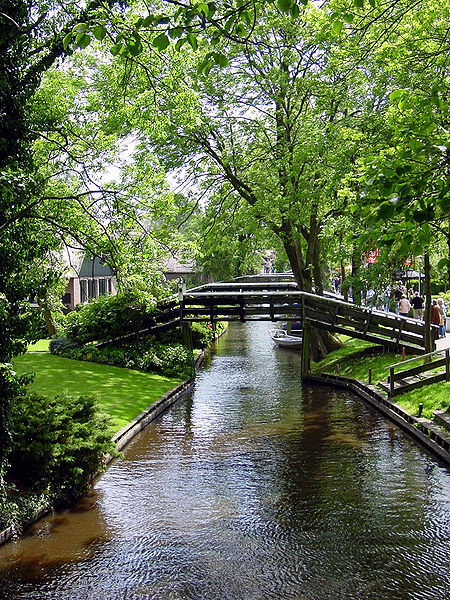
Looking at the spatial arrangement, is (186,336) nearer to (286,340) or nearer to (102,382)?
(102,382)

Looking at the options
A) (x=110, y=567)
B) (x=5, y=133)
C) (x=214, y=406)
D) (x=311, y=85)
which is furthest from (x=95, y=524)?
(x=311, y=85)

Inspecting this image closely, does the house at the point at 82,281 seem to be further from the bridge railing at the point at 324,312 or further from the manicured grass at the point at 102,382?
A: the manicured grass at the point at 102,382

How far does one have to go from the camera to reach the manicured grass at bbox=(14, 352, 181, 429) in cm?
1983

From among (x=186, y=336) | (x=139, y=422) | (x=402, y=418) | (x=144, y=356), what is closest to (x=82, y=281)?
(x=186, y=336)

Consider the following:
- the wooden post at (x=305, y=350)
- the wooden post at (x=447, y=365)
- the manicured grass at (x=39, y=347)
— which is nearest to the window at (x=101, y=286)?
the manicured grass at (x=39, y=347)

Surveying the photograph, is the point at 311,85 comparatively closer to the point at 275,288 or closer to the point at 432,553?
the point at 275,288

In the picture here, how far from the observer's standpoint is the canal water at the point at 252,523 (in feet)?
30.5

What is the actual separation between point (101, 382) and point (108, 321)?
5318 mm

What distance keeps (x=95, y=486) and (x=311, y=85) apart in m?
17.7

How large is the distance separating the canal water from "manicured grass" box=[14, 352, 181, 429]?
1557 millimetres

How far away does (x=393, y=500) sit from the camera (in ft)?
41.1

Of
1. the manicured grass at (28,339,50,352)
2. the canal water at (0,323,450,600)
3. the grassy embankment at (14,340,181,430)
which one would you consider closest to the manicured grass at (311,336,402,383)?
the canal water at (0,323,450,600)

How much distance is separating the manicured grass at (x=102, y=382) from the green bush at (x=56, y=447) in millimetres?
4396

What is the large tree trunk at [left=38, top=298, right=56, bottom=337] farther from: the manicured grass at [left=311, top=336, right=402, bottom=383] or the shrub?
the manicured grass at [left=311, top=336, right=402, bottom=383]
